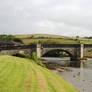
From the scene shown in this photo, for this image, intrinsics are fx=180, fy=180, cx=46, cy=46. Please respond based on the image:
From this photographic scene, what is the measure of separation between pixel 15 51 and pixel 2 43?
2814 centimetres

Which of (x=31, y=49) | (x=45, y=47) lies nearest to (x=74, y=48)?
(x=45, y=47)

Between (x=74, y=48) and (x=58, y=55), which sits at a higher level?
(x=74, y=48)

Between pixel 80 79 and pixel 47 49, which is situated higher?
pixel 47 49

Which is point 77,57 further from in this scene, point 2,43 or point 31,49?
point 2,43

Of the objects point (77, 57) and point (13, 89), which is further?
point (77, 57)

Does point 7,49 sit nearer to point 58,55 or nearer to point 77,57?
point 77,57

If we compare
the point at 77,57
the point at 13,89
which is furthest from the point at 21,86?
the point at 77,57

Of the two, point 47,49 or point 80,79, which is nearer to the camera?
point 80,79

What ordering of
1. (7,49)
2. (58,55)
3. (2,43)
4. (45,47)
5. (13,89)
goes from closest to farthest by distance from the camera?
1. (13,89)
2. (7,49)
3. (45,47)
4. (2,43)
5. (58,55)

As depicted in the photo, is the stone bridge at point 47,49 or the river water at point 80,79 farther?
the stone bridge at point 47,49

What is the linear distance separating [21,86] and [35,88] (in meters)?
1.24

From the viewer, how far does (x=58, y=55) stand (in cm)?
12594

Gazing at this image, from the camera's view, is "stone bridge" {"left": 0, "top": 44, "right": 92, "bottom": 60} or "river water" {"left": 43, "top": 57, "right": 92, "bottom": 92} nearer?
"river water" {"left": 43, "top": 57, "right": 92, "bottom": 92}

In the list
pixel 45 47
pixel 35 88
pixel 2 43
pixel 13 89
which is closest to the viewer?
pixel 13 89
